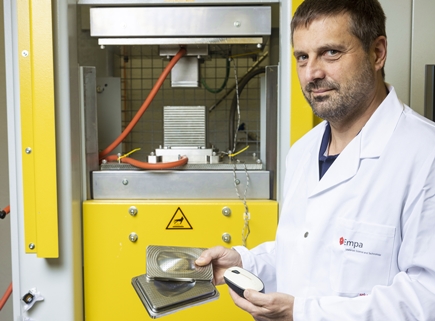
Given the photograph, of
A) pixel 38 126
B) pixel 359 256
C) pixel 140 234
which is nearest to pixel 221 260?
pixel 140 234

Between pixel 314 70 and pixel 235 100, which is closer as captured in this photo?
pixel 314 70

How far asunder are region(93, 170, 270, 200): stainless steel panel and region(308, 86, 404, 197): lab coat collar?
0.38 meters

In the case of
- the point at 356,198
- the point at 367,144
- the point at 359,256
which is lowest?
the point at 359,256

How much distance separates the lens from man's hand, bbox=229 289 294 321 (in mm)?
968

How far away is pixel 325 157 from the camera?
47.3 inches

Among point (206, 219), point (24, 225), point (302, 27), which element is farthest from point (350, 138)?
point (24, 225)

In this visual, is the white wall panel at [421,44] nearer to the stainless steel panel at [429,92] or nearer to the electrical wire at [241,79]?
the stainless steel panel at [429,92]

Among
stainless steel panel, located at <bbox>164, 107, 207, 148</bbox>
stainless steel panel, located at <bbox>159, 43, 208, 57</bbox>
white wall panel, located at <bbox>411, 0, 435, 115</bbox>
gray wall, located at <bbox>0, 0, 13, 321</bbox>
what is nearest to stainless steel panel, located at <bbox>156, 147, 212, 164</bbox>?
stainless steel panel, located at <bbox>164, 107, 207, 148</bbox>

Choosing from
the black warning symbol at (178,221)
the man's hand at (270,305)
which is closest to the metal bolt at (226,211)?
the black warning symbol at (178,221)

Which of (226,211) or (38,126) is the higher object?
(38,126)

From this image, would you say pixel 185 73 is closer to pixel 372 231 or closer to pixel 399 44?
pixel 399 44

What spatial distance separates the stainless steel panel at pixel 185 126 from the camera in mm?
1592

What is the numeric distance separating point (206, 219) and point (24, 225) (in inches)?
21.2

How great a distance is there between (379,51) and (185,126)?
2.38 feet
